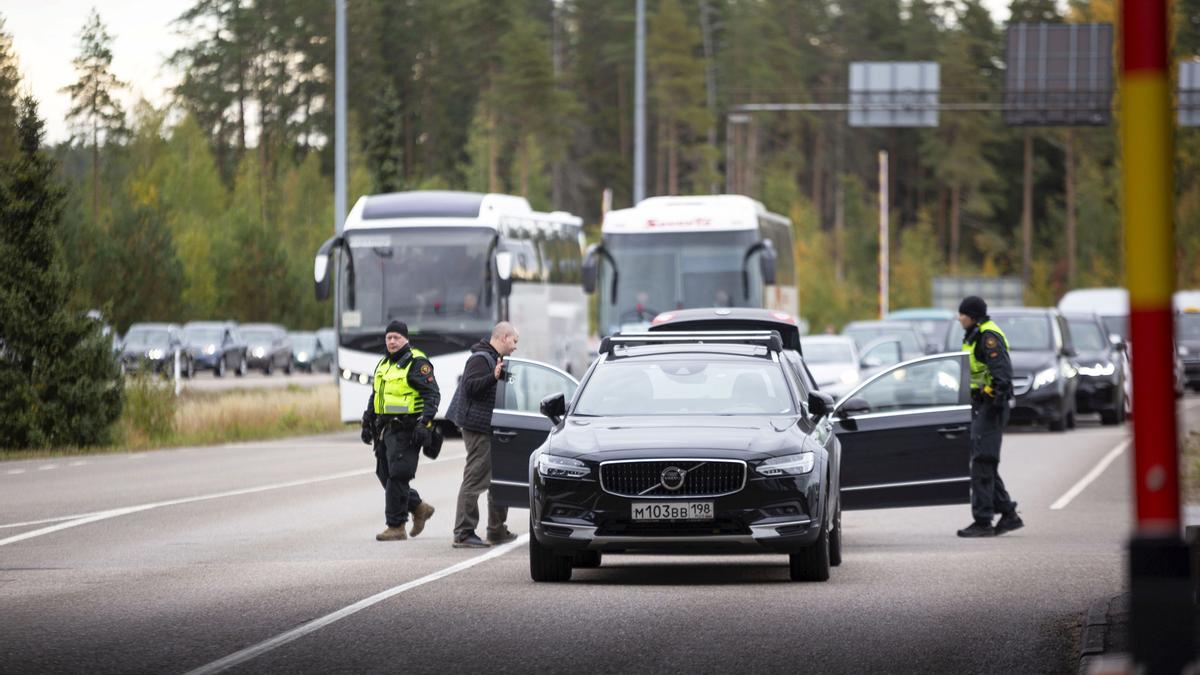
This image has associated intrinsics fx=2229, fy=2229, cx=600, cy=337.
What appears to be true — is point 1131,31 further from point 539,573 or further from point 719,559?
point 719,559

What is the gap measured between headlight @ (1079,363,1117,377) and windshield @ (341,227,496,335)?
10.5 m

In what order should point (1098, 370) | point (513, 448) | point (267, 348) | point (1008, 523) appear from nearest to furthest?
point (513, 448), point (1008, 523), point (1098, 370), point (267, 348)

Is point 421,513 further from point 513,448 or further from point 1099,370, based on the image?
point 1099,370

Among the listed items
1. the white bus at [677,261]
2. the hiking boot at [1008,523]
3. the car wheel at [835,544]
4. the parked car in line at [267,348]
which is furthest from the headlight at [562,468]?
the parked car in line at [267,348]

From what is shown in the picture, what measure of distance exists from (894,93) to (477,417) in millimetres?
36765

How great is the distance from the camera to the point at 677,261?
118ft

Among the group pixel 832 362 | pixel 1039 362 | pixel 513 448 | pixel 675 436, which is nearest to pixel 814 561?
pixel 675 436

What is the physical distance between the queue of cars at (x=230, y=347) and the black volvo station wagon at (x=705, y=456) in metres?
41.8

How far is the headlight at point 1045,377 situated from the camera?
34.4 meters

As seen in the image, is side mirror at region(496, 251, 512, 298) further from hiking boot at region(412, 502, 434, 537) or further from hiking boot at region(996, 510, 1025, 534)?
hiking boot at region(996, 510, 1025, 534)

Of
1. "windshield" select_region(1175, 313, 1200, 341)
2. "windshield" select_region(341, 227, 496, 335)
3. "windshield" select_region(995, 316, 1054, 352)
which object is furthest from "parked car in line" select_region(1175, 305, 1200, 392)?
"windshield" select_region(341, 227, 496, 335)

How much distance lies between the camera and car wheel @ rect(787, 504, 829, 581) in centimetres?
1372

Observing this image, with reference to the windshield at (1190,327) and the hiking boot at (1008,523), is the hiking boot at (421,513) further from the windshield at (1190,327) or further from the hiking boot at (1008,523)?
the windshield at (1190,327)

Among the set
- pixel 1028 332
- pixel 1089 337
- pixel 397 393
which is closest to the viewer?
pixel 397 393
